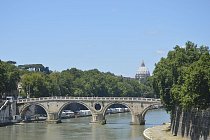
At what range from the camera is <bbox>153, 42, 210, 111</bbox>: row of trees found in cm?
4403

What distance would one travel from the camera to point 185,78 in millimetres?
47125

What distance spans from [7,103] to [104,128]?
17792 millimetres

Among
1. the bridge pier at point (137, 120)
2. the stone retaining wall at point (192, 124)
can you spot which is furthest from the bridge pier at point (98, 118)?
the stone retaining wall at point (192, 124)

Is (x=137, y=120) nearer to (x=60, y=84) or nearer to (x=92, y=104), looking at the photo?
(x=92, y=104)

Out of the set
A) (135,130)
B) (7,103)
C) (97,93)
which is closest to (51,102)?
(7,103)

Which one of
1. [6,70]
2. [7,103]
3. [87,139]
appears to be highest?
[6,70]

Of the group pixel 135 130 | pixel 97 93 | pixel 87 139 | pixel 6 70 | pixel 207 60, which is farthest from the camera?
pixel 97 93

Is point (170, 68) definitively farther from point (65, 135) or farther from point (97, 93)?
point (97, 93)

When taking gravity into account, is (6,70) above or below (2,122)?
above

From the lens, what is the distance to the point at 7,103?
271 ft

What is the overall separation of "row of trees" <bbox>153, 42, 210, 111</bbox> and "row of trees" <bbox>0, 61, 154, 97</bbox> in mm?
12664

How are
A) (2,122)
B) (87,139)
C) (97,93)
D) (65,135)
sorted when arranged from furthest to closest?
(97,93) → (2,122) → (65,135) → (87,139)

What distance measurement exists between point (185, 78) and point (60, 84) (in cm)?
6724

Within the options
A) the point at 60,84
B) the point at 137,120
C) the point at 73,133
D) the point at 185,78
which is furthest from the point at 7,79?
the point at 185,78
